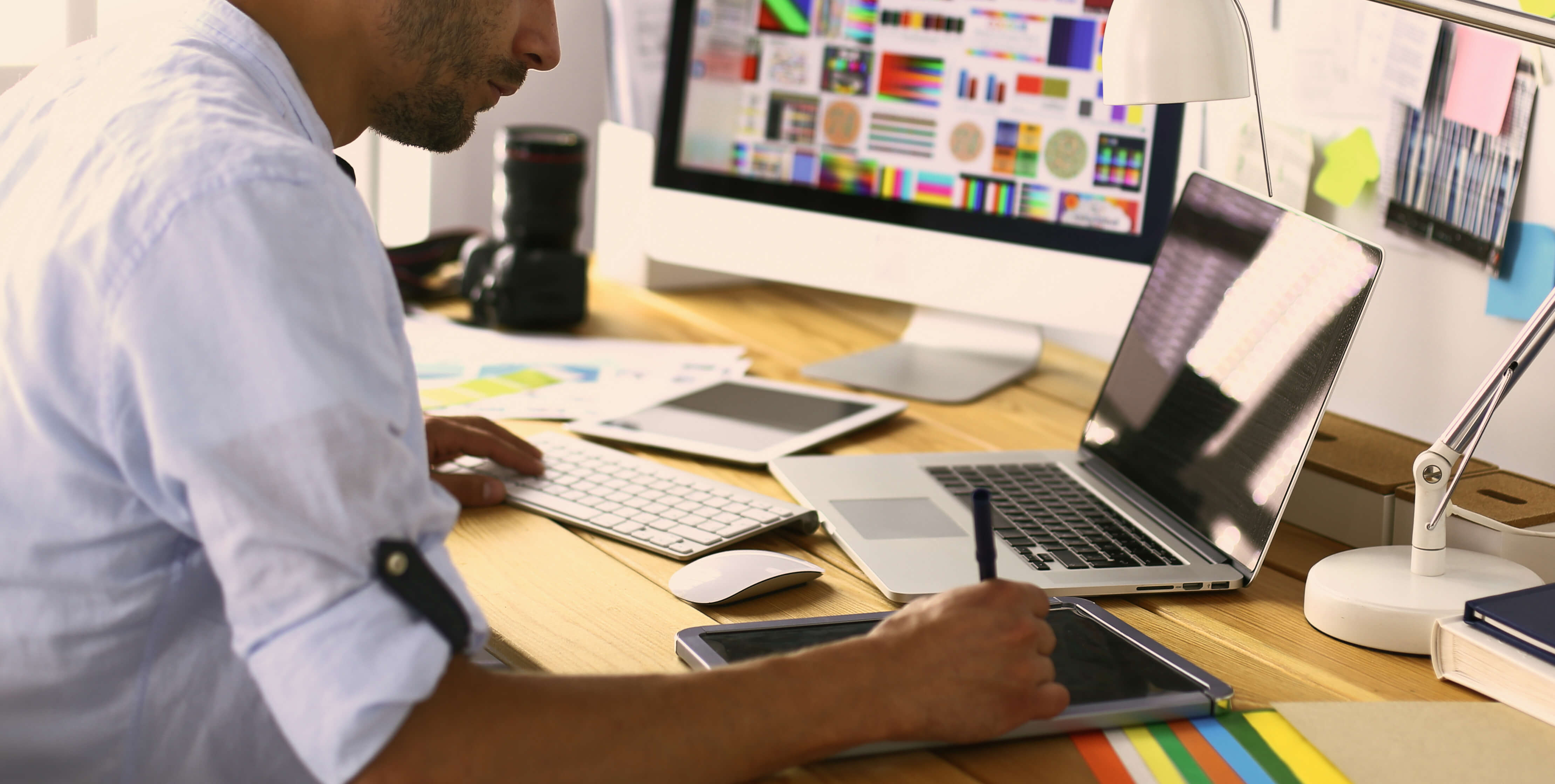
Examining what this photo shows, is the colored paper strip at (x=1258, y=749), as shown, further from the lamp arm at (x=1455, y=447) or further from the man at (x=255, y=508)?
the lamp arm at (x=1455, y=447)

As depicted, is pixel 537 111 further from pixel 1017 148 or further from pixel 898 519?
pixel 898 519

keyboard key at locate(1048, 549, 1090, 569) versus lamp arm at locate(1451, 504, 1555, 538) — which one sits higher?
lamp arm at locate(1451, 504, 1555, 538)

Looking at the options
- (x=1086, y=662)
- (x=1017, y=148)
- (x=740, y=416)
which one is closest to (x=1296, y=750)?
(x=1086, y=662)

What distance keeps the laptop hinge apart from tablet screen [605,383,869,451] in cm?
27

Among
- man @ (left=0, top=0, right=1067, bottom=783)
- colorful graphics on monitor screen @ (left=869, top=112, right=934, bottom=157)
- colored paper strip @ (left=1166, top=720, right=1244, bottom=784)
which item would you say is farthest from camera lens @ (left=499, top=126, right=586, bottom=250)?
colored paper strip @ (left=1166, top=720, right=1244, bottom=784)

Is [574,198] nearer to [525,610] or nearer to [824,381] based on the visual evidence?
[824,381]

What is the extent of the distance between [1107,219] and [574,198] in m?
0.71

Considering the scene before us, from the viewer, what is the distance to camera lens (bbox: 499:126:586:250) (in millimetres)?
1643

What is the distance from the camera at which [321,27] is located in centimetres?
77

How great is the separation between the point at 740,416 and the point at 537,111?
1.03 meters

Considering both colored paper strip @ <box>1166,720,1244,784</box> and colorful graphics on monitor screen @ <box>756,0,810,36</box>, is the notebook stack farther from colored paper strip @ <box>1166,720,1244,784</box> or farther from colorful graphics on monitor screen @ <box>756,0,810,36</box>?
colorful graphics on monitor screen @ <box>756,0,810,36</box>

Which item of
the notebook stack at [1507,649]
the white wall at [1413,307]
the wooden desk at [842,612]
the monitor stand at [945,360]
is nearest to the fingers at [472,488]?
the wooden desk at [842,612]

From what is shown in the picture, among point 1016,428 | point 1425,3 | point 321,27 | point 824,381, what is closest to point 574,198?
point 824,381

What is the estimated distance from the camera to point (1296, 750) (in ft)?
2.31
